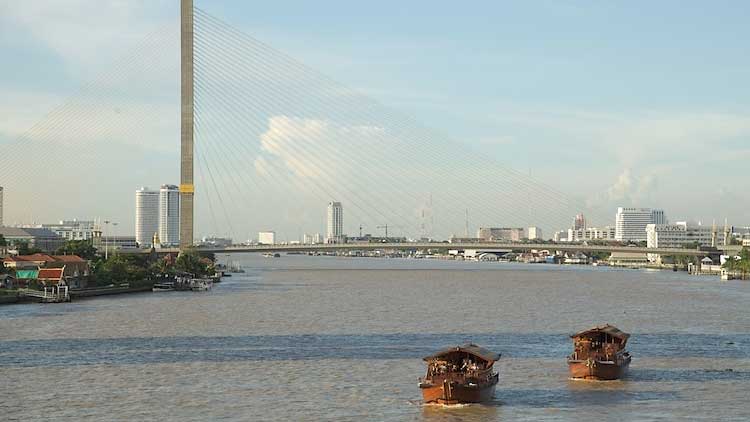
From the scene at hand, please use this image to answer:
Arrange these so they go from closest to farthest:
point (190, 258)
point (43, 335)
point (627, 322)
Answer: point (43, 335) → point (627, 322) → point (190, 258)

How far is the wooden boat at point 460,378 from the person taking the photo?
729 inches

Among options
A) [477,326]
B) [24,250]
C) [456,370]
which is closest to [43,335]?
[477,326]

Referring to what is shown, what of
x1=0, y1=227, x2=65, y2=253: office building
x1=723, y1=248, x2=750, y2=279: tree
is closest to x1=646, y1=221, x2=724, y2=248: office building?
x1=723, y1=248, x2=750, y2=279: tree

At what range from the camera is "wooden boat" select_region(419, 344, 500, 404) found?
18516 mm

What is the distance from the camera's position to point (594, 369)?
2122 centimetres

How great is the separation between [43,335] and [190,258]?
3755 centimetres

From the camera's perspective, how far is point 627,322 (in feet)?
115

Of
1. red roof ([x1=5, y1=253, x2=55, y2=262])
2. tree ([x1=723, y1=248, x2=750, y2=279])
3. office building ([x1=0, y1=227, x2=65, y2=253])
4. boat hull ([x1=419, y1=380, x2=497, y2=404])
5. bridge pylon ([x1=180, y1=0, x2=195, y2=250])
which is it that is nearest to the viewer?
boat hull ([x1=419, y1=380, x2=497, y2=404])

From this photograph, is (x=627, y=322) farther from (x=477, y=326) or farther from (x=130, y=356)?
(x=130, y=356)

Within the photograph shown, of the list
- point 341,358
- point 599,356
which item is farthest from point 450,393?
point 341,358

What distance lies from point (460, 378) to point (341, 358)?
6.39 meters

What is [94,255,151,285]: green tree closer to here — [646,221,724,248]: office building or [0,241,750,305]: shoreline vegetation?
[0,241,750,305]: shoreline vegetation

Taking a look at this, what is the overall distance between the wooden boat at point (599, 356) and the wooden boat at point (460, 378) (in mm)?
2600

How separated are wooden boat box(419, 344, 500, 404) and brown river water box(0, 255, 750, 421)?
29 cm
